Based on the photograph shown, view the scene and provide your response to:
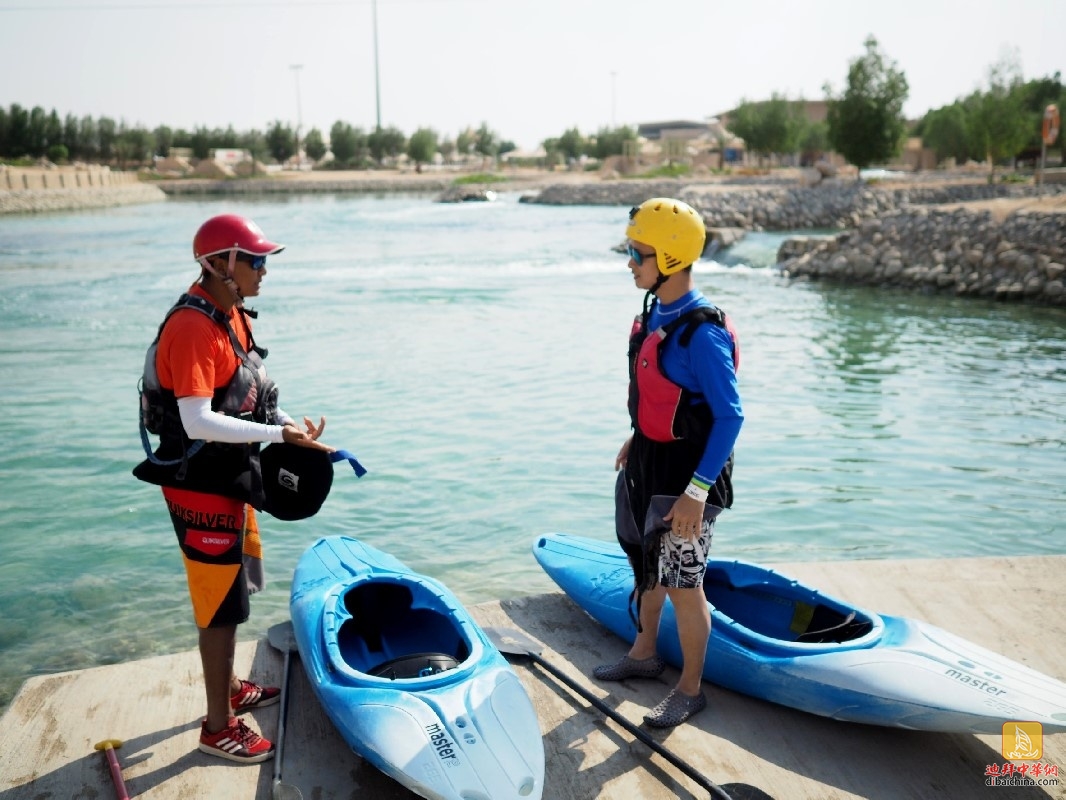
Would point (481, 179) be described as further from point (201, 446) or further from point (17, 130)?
point (201, 446)

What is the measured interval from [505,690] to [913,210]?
83.0ft

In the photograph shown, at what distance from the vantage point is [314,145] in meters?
118

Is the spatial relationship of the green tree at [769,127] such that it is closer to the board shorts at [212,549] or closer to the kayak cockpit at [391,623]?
the kayak cockpit at [391,623]

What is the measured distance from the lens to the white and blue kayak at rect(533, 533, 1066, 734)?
3.12 metres

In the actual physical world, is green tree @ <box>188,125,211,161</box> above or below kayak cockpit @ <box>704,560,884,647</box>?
above

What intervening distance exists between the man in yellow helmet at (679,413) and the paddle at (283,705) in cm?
128

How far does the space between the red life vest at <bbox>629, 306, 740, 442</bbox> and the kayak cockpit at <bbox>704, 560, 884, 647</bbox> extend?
95cm

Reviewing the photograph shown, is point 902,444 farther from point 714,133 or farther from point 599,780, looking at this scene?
point 714,133

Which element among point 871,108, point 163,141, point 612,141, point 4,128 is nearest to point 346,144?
point 163,141

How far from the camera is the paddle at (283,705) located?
9.73 feet

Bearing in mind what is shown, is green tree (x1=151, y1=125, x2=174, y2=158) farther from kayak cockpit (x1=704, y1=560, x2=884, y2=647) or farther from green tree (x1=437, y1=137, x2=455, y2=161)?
kayak cockpit (x1=704, y1=560, x2=884, y2=647)

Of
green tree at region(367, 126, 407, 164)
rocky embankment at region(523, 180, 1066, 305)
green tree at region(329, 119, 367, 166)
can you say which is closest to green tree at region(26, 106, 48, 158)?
green tree at region(329, 119, 367, 166)

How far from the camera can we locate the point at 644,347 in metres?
3.30

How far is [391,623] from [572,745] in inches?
40.2
